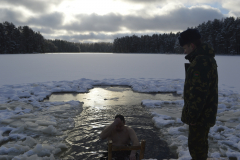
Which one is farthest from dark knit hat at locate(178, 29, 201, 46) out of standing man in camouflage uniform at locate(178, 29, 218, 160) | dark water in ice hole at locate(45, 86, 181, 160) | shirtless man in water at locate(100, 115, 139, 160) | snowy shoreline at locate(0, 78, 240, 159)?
dark water in ice hole at locate(45, 86, 181, 160)

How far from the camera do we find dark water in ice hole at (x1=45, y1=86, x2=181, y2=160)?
4.12 meters

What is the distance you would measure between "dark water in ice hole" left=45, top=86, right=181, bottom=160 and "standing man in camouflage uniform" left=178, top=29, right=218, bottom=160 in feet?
5.62

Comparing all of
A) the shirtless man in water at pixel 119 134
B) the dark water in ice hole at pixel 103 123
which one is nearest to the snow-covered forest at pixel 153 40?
the dark water in ice hole at pixel 103 123

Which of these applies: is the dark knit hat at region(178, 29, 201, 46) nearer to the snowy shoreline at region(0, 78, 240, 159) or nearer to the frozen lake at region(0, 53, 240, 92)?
the snowy shoreline at region(0, 78, 240, 159)

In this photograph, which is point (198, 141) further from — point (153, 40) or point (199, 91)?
point (153, 40)

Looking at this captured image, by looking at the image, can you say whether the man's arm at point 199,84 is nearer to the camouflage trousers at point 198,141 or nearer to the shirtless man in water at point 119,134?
the camouflage trousers at point 198,141

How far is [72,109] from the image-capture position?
7.08m

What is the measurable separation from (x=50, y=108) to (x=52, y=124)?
1.82 meters

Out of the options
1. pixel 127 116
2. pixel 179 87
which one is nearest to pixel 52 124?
pixel 127 116

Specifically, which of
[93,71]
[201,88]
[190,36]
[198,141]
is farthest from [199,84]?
[93,71]

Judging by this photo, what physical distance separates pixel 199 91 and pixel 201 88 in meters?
0.05

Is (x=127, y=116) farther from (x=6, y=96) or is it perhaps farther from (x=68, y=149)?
(x=6, y=96)

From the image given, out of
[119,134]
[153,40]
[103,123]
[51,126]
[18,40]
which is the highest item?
[153,40]

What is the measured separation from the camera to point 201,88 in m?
2.21
